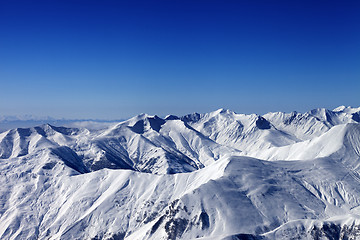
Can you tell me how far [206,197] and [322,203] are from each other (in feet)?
204

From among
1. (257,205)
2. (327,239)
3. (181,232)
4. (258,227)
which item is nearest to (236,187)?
(257,205)

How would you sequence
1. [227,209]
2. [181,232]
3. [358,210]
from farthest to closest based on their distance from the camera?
1. [358,210]
2. [227,209]
3. [181,232]

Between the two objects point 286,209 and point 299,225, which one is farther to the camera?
point 286,209

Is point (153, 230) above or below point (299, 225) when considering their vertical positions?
below

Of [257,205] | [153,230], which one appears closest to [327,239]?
[257,205]

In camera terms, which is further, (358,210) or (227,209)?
(358,210)

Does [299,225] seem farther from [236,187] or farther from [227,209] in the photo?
[236,187]

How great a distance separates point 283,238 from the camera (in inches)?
5610

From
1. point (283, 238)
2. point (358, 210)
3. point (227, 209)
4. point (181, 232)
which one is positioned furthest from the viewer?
point (358, 210)

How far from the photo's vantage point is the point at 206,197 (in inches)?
7195

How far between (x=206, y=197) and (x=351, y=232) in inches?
2567

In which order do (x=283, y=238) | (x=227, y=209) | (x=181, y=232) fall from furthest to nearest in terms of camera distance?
1. (x=227, y=209)
2. (x=181, y=232)
3. (x=283, y=238)

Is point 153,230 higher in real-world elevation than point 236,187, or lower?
lower

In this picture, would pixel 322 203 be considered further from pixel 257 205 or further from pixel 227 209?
pixel 227 209
